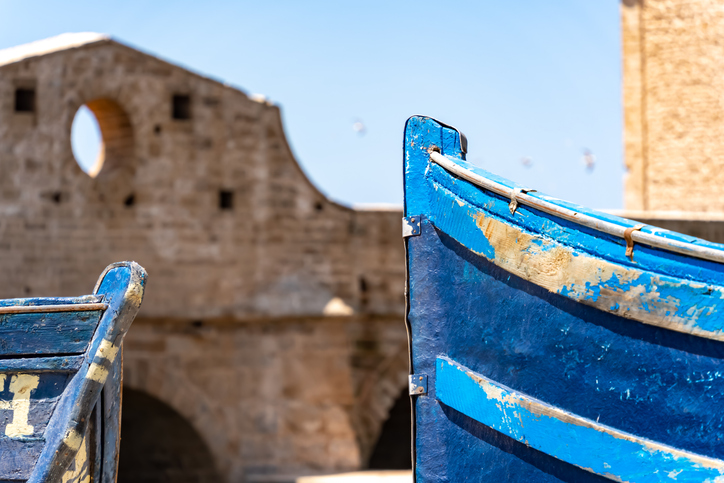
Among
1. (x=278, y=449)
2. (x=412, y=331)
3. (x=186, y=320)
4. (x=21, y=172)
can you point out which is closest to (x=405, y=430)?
(x=278, y=449)

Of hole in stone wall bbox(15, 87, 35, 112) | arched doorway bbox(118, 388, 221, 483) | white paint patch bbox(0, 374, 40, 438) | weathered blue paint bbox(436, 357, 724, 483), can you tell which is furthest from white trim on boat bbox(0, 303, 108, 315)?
hole in stone wall bbox(15, 87, 35, 112)

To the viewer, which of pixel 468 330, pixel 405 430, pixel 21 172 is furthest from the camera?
pixel 405 430

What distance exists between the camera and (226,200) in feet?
28.9

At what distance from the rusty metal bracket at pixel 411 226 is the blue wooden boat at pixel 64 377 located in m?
1.04

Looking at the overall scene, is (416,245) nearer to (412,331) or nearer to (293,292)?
(412,331)

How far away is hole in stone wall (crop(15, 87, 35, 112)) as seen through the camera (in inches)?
330

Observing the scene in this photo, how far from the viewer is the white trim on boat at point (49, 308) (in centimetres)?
325

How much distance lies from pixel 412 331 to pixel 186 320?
547cm

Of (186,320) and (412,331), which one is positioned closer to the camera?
(412,331)

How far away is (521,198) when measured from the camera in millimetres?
3137

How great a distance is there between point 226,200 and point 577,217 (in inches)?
244

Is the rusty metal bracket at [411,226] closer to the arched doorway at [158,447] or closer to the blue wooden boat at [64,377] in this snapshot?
the blue wooden boat at [64,377]

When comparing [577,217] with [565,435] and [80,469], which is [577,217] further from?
[80,469]

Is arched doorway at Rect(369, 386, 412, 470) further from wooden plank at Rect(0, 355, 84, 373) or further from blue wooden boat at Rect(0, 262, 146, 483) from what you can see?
wooden plank at Rect(0, 355, 84, 373)
